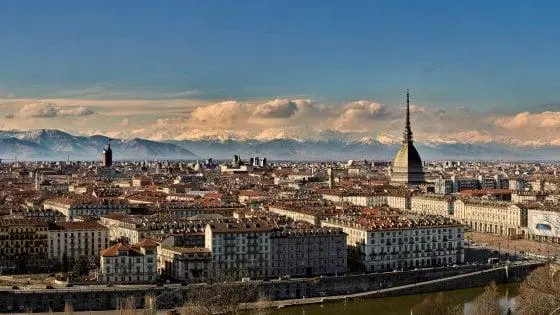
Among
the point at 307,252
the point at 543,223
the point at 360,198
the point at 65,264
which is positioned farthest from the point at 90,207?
the point at 543,223

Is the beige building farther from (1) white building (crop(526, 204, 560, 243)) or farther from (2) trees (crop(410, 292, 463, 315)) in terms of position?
(2) trees (crop(410, 292, 463, 315))

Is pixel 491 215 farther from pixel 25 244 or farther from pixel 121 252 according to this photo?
pixel 121 252

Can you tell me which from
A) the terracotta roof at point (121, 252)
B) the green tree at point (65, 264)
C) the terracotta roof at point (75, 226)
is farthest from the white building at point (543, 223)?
the green tree at point (65, 264)

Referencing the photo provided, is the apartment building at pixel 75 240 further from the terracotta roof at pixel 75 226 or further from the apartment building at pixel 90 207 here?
the apartment building at pixel 90 207

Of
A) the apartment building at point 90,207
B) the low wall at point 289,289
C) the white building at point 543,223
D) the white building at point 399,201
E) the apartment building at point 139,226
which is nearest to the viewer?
the low wall at point 289,289

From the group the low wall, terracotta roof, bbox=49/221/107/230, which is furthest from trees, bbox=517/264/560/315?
terracotta roof, bbox=49/221/107/230
